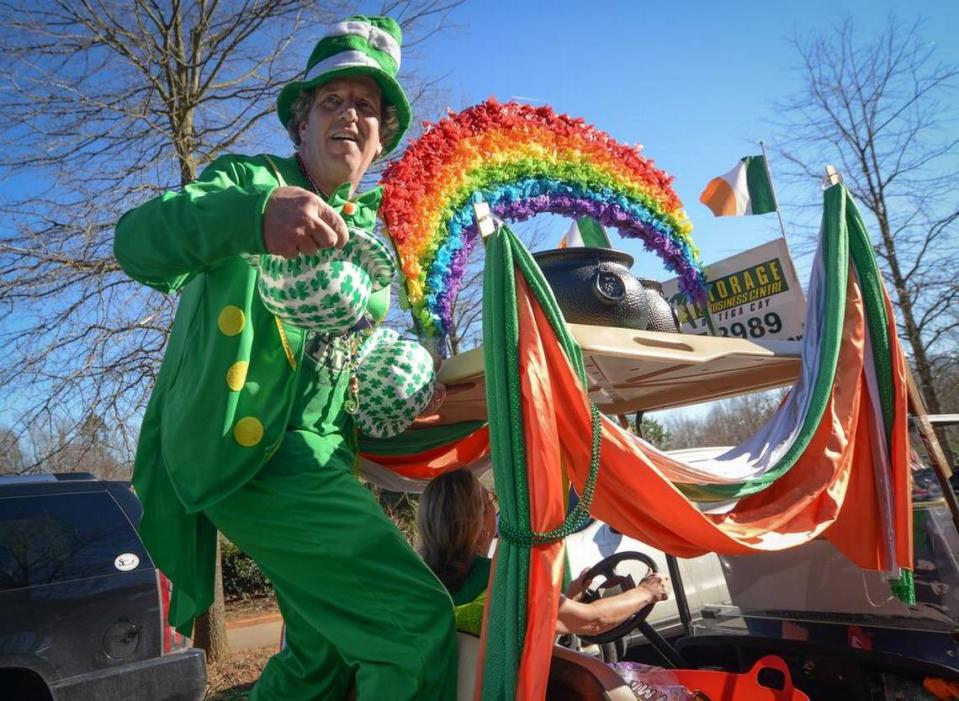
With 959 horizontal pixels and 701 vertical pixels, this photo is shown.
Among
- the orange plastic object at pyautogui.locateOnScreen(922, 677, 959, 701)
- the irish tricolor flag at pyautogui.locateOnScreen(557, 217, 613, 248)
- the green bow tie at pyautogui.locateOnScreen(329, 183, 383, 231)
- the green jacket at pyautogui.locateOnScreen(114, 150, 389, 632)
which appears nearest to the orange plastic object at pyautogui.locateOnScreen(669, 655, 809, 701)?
the orange plastic object at pyautogui.locateOnScreen(922, 677, 959, 701)

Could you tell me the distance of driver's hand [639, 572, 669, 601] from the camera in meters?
2.29

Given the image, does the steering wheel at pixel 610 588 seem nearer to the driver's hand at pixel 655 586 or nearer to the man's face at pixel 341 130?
the driver's hand at pixel 655 586

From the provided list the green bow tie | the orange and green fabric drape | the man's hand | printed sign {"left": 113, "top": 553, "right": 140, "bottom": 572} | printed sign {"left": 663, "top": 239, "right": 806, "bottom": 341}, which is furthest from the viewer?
printed sign {"left": 113, "top": 553, "right": 140, "bottom": 572}

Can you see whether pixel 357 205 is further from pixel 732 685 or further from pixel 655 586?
pixel 732 685

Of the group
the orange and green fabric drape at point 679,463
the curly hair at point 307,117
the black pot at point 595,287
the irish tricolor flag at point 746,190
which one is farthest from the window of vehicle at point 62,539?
the irish tricolor flag at point 746,190

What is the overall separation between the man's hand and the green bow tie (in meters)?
0.22

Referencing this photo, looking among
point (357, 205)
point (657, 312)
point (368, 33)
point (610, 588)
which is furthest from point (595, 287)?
point (610, 588)

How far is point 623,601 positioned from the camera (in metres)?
2.20

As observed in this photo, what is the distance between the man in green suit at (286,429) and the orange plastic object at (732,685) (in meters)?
1.00

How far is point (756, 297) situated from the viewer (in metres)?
3.03

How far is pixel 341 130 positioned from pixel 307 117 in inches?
8.3

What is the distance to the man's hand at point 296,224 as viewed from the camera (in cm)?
146

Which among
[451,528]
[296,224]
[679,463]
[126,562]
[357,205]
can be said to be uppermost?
[357,205]

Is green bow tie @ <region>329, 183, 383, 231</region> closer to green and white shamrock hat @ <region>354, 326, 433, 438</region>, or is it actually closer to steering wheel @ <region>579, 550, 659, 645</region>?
green and white shamrock hat @ <region>354, 326, 433, 438</region>
